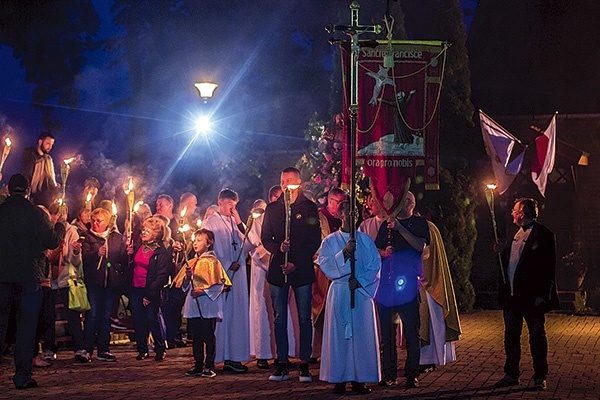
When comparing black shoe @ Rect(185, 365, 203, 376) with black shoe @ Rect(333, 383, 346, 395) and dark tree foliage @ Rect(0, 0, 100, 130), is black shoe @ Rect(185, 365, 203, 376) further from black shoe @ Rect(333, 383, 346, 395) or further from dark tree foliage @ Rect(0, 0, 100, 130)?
dark tree foliage @ Rect(0, 0, 100, 130)

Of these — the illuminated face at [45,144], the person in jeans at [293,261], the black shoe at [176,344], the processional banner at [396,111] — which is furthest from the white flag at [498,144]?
the illuminated face at [45,144]

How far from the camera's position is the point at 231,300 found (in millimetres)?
12750

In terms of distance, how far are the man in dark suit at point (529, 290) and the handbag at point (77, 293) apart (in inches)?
224

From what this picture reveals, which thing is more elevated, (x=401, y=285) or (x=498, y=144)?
(x=498, y=144)

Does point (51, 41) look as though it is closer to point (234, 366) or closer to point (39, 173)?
point (39, 173)

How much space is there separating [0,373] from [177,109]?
2053 cm

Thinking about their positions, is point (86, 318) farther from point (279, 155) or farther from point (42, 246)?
point (279, 155)

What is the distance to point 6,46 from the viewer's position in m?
26.1

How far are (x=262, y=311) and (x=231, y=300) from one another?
581 millimetres

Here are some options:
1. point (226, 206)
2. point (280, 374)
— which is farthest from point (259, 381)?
point (226, 206)

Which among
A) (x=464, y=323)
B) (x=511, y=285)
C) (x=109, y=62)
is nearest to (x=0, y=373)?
(x=511, y=285)

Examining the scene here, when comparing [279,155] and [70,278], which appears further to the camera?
[279,155]

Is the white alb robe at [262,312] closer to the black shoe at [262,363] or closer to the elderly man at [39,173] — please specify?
the black shoe at [262,363]

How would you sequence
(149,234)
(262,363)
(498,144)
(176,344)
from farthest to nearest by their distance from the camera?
1. (176,344)
2. (498,144)
3. (149,234)
4. (262,363)
